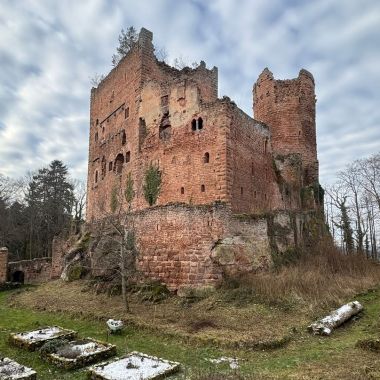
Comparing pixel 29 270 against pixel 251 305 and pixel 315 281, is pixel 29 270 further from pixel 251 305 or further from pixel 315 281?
pixel 315 281

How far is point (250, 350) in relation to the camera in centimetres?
996

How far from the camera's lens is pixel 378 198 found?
27109 mm

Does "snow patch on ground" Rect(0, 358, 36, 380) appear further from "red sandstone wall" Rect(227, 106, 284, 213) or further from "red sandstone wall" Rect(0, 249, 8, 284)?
"red sandstone wall" Rect(0, 249, 8, 284)

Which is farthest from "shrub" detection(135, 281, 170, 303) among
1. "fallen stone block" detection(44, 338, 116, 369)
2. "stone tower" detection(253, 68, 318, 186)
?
"stone tower" detection(253, 68, 318, 186)

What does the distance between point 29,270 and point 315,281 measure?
23.1 metres

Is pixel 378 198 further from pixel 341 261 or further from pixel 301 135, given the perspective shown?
pixel 341 261

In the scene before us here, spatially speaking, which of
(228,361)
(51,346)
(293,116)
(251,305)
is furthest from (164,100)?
(228,361)

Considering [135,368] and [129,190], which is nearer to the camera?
[135,368]

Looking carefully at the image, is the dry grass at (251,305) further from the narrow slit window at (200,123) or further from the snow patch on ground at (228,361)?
the narrow slit window at (200,123)

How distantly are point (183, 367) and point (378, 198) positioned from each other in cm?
2308

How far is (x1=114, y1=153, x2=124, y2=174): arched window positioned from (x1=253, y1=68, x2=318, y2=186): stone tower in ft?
37.1

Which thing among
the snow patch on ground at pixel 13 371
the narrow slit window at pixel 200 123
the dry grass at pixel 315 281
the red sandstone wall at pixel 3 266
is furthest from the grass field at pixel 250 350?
the narrow slit window at pixel 200 123

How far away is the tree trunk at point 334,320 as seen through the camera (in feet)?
35.8

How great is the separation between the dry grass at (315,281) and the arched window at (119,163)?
16276mm
